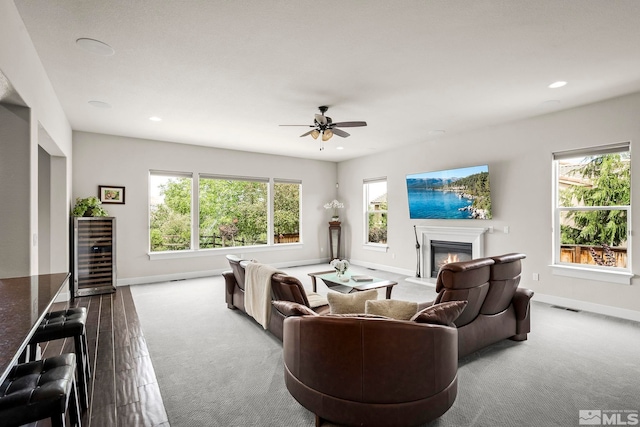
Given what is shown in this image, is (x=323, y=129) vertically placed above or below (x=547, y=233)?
above

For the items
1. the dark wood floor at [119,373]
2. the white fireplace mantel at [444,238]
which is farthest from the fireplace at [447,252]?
the dark wood floor at [119,373]

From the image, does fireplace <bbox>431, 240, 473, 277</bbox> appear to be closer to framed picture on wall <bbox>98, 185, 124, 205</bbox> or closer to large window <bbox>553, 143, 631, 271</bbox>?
large window <bbox>553, 143, 631, 271</bbox>

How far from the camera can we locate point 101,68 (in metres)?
3.21

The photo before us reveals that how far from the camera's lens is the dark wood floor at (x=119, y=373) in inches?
84.4

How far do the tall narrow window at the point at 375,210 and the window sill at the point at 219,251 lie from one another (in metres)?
1.76

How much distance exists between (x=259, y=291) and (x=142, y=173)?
160 inches

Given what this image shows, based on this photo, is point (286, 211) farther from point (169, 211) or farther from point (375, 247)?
point (169, 211)

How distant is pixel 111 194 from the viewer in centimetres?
582

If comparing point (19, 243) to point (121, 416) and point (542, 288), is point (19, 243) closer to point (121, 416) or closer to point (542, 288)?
point (121, 416)

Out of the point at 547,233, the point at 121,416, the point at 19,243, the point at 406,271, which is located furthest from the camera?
the point at 406,271

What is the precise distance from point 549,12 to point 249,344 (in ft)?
12.1

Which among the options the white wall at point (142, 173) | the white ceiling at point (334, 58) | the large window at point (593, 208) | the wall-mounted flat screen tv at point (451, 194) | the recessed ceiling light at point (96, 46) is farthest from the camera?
the white wall at point (142, 173)

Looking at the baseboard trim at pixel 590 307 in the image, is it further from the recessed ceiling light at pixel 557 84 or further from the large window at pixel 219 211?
the large window at pixel 219 211

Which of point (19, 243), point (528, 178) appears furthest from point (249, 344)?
point (528, 178)
